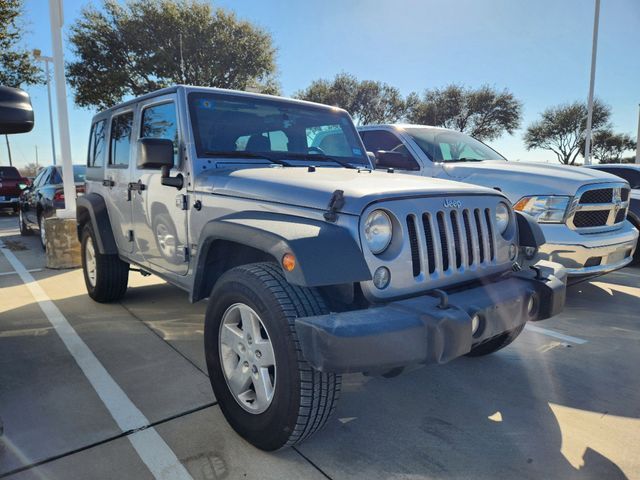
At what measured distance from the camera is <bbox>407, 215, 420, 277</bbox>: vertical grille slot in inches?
87.4

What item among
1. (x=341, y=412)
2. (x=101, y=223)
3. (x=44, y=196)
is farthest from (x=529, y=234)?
(x=44, y=196)

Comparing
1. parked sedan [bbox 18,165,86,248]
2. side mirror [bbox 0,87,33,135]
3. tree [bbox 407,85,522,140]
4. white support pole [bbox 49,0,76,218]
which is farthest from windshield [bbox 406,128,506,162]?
tree [bbox 407,85,522,140]

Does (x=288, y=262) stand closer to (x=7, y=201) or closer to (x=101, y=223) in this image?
A: (x=101, y=223)

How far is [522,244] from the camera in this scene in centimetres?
288

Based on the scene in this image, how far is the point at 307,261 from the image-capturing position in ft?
6.32

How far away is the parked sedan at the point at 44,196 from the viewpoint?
26.9 ft

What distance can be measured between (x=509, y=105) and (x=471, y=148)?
2753 centimetres

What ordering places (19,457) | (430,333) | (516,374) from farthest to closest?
1. (516,374)
2. (19,457)
3. (430,333)

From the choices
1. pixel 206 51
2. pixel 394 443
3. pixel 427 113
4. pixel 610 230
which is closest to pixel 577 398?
pixel 394 443

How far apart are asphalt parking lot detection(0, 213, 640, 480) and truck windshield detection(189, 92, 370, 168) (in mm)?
1646

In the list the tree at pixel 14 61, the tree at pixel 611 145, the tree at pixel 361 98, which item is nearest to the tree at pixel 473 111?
the tree at pixel 361 98

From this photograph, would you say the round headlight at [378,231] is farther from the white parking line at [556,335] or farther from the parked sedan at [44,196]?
the parked sedan at [44,196]

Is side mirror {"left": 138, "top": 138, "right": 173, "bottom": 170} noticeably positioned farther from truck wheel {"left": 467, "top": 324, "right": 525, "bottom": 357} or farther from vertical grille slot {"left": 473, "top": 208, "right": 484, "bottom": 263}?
truck wheel {"left": 467, "top": 324, "right": 525, "bottom": 357}

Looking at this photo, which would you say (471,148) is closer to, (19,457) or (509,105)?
(19,457)
